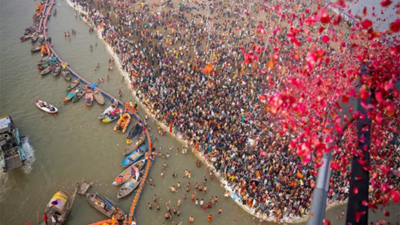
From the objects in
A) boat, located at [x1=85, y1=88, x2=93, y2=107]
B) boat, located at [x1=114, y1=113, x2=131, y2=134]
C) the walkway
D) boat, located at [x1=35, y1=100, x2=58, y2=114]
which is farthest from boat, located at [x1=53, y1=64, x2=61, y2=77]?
boat, located at [x1=114, y1=113, x2=131, y2=134]

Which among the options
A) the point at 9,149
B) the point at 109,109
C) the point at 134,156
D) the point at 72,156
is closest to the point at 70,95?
the point at 109,109

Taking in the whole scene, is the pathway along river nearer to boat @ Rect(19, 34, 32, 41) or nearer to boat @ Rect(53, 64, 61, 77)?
boat @ Rect(53, 64, 61, 77)

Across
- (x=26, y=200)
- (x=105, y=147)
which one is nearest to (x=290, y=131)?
(x=105, y=147)

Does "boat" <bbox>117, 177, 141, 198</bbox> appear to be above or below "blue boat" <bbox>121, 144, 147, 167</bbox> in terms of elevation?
below

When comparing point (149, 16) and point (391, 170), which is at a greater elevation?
point (149, 16)

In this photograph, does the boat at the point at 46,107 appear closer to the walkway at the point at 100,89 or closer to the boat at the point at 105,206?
the walkway at the point at 100,89

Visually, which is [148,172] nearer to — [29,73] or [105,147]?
[105,147]
